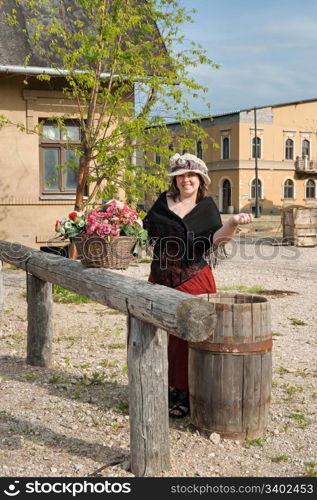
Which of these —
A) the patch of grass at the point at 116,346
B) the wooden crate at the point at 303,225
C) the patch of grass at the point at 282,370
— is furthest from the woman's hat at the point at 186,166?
the wooden crate at the point at 303,225

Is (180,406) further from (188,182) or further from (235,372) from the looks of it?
(188,182)

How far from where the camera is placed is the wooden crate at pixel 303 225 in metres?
16.9

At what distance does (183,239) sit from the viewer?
167 inches

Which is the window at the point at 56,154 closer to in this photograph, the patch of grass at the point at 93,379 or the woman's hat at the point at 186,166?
the patch of grass at the point at 93,379

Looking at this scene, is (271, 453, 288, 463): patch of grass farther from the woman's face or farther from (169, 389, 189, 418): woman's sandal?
the woman's face

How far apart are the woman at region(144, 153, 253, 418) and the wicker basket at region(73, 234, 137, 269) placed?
0.23 m

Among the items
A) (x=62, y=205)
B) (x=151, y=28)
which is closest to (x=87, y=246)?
(x=151, y=28)

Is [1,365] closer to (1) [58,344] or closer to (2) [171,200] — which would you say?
(1) [58,344]

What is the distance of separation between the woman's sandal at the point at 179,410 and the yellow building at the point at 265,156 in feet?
126

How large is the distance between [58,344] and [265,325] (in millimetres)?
3221

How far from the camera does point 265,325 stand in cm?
383

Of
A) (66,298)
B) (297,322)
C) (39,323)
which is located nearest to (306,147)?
(66,298)

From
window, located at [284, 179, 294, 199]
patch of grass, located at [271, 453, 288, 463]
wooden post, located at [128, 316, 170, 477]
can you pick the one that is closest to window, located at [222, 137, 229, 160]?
window, located at [284, 179, 294, 199]

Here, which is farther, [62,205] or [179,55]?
[62,205]
